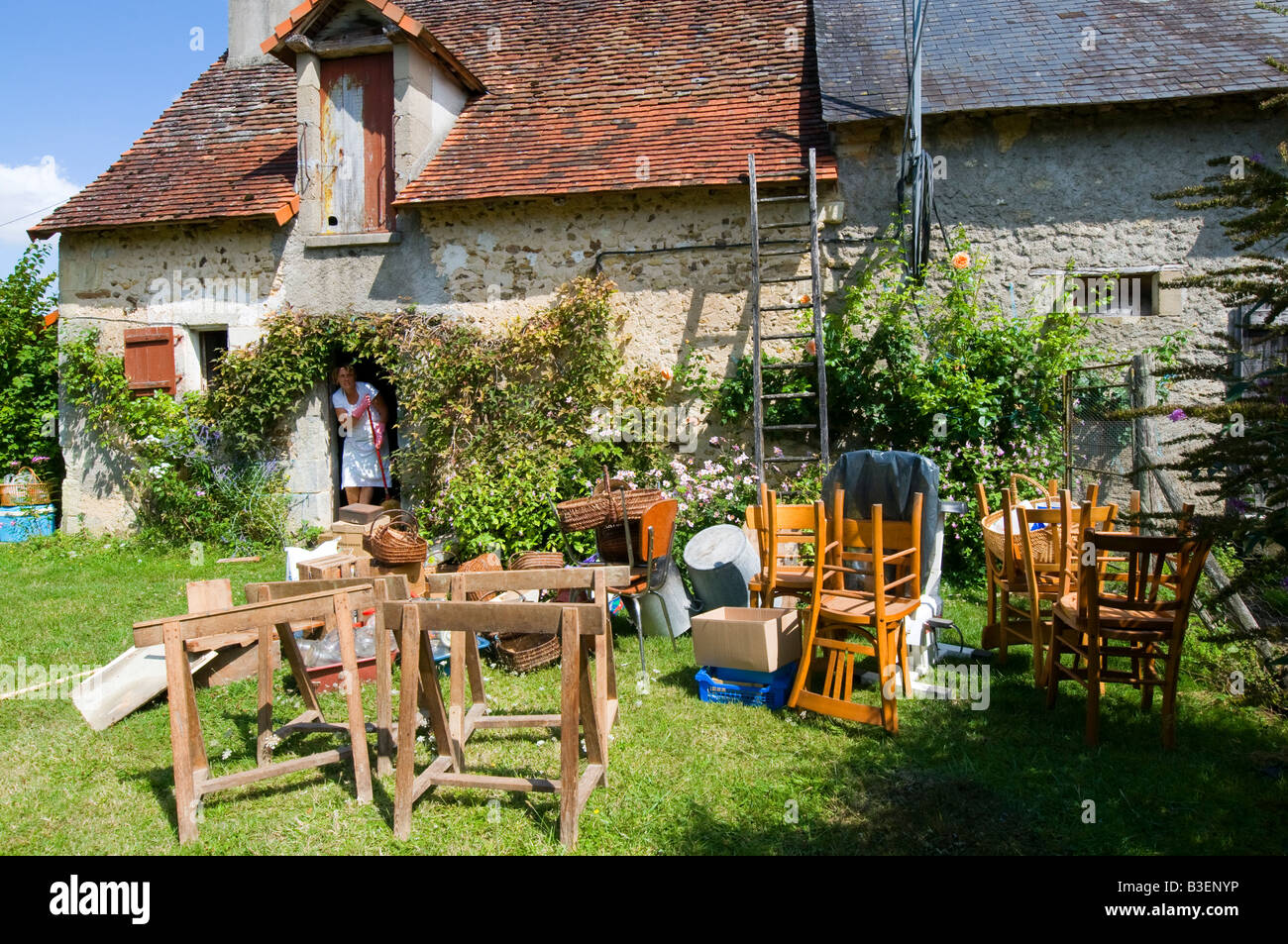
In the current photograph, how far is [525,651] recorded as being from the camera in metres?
5.59

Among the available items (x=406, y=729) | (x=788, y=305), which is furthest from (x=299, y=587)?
(x=788, y=305)

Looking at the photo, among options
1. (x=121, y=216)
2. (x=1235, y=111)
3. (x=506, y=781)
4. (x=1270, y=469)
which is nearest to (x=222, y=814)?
(x=506, y=781)

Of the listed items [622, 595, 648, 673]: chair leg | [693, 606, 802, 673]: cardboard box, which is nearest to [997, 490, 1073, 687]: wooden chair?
[693, 606, 802, 673]: cardboard box

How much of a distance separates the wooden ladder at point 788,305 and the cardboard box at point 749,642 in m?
3.05

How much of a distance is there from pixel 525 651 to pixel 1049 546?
3.25 m

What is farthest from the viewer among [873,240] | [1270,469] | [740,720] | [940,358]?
[873,240]

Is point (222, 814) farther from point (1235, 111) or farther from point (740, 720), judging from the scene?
point (1235, 111)

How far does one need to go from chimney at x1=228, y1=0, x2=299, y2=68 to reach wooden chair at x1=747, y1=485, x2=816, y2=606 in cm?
1039

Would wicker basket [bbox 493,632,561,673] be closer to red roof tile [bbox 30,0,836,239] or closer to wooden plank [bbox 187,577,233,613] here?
wooden plank [bbox 187,577,233,613]

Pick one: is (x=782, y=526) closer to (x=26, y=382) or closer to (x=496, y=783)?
(x=496, y=783)

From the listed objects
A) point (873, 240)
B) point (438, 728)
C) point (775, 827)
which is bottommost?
point (775, 827)

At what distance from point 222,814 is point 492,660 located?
88.5 inches

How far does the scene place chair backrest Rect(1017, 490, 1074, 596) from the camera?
4746mm

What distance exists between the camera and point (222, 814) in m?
3.67
